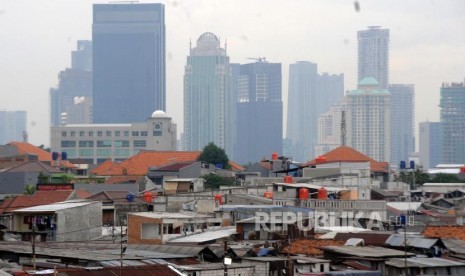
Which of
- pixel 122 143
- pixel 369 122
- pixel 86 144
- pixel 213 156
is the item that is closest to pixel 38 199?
pixel 213 156

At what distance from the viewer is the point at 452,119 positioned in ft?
611

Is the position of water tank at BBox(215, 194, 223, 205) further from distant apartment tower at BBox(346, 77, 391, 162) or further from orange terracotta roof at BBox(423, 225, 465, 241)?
distant apartment tower at BBox(346, 77, 391, 162)

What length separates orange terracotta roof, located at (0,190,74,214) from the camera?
3847 cm

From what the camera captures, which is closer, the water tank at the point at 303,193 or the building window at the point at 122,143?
the water tank at the point at 303,193

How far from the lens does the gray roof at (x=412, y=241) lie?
27.0 m

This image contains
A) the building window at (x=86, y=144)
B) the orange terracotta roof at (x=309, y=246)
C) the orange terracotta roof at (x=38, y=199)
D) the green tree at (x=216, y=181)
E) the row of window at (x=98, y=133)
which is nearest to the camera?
the orange terracotta roof at (x=309, y=246)

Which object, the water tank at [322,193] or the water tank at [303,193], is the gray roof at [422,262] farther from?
the water tank at [322,193]

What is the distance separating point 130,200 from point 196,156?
3886 cm

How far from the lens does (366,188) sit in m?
45.3

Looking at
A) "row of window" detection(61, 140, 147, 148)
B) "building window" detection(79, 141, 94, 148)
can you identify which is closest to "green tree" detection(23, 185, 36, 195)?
"row of window" detection(61, 140, 147, 148)

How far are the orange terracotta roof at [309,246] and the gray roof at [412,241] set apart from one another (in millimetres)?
1077

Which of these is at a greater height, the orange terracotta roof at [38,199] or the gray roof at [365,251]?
the orange terracotta roof at [38,199]

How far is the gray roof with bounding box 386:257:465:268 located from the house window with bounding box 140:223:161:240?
294 inches

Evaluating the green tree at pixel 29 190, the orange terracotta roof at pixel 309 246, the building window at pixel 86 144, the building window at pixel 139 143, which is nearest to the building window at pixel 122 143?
the building window at pixel 139 143
